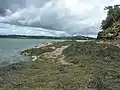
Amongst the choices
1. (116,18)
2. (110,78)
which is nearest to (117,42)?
(116,18)

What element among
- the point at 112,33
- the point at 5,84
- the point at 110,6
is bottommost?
the point at 5,84

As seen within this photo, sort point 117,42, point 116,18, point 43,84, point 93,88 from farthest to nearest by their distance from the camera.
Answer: point 116,18 → point 117,42 → point 43,84 → point 93,88

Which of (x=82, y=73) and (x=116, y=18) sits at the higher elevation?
(x=116, y=18)

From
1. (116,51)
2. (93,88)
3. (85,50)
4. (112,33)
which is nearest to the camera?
(93,88)

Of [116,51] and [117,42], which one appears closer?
[116,51]

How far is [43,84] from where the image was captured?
24391 millimetres

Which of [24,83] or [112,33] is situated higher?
[112,33]

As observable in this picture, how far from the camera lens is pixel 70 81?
25438 mm

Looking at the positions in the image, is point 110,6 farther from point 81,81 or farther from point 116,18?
point 81,81

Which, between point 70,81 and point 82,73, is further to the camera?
point 82,73

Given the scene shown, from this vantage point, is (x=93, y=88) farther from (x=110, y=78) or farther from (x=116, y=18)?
(x=116, y=18)

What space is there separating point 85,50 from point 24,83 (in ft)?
111

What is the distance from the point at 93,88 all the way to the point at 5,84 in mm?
8595

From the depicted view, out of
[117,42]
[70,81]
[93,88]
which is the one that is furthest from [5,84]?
[117,42]
